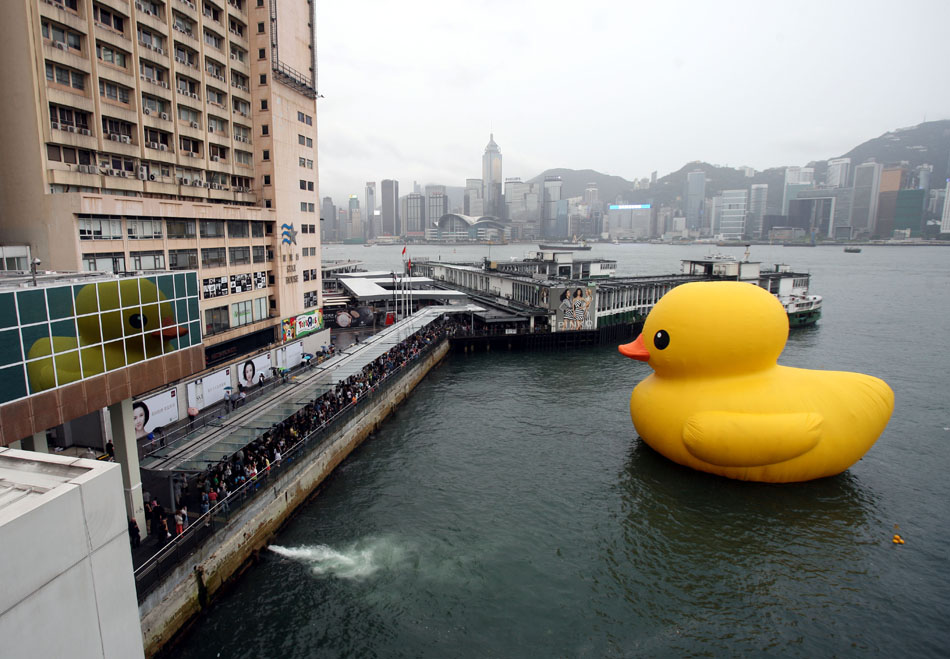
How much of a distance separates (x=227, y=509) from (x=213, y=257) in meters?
19.8

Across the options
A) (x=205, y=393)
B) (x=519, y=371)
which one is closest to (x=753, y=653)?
(x=205, y=393)

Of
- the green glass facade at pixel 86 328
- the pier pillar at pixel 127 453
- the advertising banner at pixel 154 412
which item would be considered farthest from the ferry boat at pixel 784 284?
the pier pillar at pixel 127 453

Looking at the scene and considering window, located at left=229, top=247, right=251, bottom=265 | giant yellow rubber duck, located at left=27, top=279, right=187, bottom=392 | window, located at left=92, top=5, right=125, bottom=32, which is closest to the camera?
giant yellow rubber duck, located at left=27, top=279, right=187, bottom=392

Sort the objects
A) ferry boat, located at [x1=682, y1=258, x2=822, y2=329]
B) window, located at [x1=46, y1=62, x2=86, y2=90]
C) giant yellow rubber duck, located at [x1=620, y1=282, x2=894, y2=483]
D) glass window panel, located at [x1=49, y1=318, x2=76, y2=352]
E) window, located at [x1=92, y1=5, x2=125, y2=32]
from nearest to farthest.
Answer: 1. glass window panel, located at [x1=49, y1=318, x2=76, y2=352]
2. giant yellow rubber duck, located at [x1=620, y1=282, x2=894, y2=483]
3. window, located at [x1=46, y1=62, x2=86, y2=90]
4. window, located at [x1=92, y1=5, x2=125, y2=32]
5. ferry boat, located at [x1=682, y1=258, x2=822, y2=329]

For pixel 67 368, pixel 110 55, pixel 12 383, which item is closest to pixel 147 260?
pixel 110 55

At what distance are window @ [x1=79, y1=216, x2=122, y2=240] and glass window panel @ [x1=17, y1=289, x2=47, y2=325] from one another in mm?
13274

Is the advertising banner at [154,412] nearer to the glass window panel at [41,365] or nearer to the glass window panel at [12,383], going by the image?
the glass window panel at [41,365]

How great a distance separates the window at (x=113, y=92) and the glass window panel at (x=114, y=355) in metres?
18.8

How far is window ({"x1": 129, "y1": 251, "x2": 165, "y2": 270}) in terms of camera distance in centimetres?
2722

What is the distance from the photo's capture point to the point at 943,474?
2609 cm

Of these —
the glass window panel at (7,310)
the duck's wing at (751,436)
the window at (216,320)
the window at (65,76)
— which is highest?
the window at (65,76)

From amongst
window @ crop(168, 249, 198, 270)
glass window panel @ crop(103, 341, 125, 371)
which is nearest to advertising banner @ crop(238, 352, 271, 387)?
Answer: window @ crop(168, 249, 198, 270)

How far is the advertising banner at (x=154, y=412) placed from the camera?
72.1 feet

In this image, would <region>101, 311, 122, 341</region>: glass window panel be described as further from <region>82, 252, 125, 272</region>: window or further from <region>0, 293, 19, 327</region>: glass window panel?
<region>82, 252, 125, 272</region>: window
